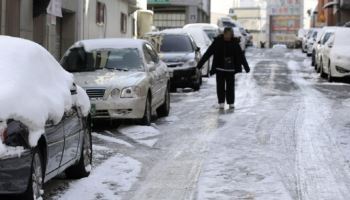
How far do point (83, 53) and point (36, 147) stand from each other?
7033mm

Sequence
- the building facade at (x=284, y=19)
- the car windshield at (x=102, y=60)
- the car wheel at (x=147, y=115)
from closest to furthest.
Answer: the car wheel at (x=147, y=115) < the car windshield at (x=102, y=60) < the building facade at (x=284, y=19)

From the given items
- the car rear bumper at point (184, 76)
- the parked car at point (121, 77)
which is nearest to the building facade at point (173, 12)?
the car rear bumper at point (184, 76)

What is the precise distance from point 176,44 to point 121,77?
8.65m

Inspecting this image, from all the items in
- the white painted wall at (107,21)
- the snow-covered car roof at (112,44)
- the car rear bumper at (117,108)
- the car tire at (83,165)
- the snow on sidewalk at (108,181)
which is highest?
the white painted wall at (107,21)

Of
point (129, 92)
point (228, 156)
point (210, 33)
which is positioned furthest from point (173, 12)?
point (228, 156)

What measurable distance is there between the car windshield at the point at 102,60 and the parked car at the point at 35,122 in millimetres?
4547

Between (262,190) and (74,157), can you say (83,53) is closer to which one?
(74,157)

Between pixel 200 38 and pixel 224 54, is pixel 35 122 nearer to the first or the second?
pixel 224 54

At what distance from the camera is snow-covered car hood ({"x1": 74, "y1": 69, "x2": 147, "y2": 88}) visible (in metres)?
11.6

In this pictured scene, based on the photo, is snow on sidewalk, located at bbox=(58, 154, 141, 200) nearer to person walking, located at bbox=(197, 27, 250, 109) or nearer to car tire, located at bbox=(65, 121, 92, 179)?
car tire, located at bbox=(65, 121, 92, 179)

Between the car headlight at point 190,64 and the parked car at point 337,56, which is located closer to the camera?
the car headlight at point 190,64

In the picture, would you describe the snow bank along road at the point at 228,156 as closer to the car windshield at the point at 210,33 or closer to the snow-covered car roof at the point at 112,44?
the snow-covered car roof at the point at 112,44

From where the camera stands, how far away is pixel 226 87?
48.5 feet

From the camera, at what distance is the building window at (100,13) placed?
27259 millimetres
